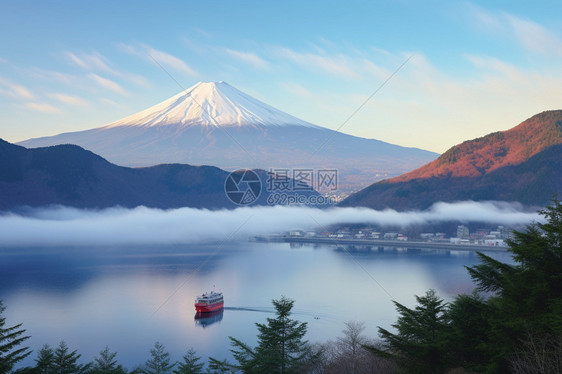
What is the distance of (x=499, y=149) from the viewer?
58812 mm

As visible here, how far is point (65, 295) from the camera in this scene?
23.6 metres

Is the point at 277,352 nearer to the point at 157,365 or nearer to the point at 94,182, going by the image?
the point at 157,365

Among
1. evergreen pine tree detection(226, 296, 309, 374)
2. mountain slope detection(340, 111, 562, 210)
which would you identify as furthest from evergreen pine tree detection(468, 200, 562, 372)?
mountain slope detection(340, 111, 562, 210)

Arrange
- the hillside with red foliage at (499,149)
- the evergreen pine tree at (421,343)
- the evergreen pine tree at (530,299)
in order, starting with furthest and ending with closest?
the hillside with red foliage at (499,149), the evergreen pine tree at (421,343), the evergreen pine tree at (530,299)

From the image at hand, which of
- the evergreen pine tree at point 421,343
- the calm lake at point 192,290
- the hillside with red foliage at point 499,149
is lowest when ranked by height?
the calm lake at point 192,290

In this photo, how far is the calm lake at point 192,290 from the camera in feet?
53.4

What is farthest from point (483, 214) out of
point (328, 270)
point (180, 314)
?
point (180, 314)

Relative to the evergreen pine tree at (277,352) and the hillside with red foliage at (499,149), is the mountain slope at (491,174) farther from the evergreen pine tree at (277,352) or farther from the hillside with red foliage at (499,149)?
the evergreen pine tree at (277,352)

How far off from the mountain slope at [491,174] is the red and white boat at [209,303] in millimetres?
39695

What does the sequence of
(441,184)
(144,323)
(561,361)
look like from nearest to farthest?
(561,361) → (144,323) → (441,184)

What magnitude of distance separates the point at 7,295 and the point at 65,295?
241 centimetres

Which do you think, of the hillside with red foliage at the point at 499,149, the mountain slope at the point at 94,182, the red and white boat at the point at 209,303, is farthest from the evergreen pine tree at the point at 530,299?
the mountain slope at the point at 94,182

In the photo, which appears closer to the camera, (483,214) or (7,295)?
(7,295)

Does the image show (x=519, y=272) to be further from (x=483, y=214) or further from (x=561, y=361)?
(x=483, y=214)
